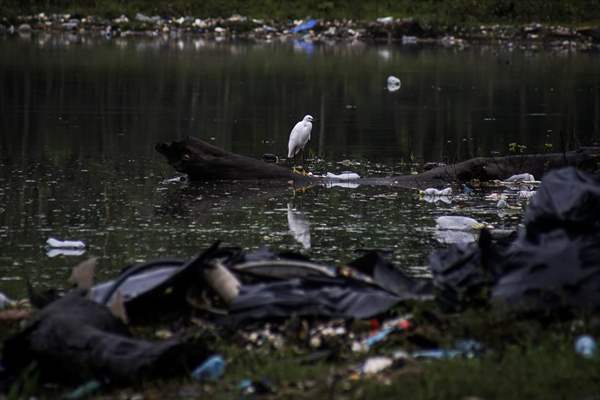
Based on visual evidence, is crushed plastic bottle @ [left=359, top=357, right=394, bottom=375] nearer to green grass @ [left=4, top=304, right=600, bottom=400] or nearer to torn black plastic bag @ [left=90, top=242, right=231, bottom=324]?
green grass @ [left=4, top=304, right=600, bottom=400]

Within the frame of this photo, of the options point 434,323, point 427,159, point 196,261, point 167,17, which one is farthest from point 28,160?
point 167,17

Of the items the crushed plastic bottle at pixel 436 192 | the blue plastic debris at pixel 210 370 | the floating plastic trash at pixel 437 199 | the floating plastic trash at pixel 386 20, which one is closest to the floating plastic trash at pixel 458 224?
the floating plastic trash at pixel 437 199

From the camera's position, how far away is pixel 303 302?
258 inches

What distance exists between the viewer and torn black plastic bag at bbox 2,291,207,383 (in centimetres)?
561

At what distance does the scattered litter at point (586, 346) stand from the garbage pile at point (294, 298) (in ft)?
1.33

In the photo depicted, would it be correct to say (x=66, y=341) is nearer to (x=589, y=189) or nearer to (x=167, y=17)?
(x=589, y=189)

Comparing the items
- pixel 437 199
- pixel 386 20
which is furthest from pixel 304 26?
pixel 437 199

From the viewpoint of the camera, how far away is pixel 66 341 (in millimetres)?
5855

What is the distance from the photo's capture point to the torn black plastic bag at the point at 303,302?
6.49 m

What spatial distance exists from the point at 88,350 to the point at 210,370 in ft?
1.93

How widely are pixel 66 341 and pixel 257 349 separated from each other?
0.97m

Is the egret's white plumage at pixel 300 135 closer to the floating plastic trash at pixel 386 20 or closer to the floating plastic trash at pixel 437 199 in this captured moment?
the floating plastic trash at pixel 437 199

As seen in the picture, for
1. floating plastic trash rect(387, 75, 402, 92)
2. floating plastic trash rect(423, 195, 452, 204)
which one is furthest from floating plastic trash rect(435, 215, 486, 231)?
floating plastic trash rect(387, 75, 402, 92)

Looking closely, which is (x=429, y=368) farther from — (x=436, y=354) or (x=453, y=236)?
(x=453, y=236)
